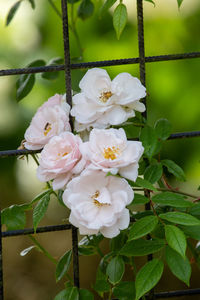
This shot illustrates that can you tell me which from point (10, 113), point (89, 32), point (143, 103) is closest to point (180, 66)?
point (89, 32)

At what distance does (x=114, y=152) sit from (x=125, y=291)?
1.20 ft

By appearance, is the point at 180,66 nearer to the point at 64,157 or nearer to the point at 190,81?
the point at 190,81

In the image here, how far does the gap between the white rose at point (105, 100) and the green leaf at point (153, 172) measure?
0.14m

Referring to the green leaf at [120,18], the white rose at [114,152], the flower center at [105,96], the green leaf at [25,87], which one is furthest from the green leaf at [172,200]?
the green leaf at [25,87]

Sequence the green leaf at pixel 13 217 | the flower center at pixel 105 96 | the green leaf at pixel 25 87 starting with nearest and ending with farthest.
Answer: the flower center at pixel 105 96
the green leaf at pixel 13 217
the green leaf at pixel 25 87

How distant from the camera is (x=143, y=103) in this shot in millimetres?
1279

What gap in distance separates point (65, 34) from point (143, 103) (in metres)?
0.23

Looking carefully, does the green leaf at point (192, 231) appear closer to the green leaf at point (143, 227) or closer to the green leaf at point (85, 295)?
the green leaf at point (143, 227)

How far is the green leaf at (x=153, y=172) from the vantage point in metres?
1.24

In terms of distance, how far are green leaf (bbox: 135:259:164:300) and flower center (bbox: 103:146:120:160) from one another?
0.25 metres

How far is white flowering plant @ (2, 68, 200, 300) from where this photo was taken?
1108mm

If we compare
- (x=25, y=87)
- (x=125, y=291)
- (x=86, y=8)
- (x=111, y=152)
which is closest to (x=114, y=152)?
(x=111, y=152)

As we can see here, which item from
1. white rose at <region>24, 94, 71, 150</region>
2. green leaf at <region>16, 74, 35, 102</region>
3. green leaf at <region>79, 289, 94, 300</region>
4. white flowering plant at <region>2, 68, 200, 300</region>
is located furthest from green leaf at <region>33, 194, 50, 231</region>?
green leaf at <region>16, 74, 35, 102</region>

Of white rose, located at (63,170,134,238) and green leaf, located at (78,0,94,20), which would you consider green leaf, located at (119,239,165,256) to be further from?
green leaf, located at (78,0,94,20)
